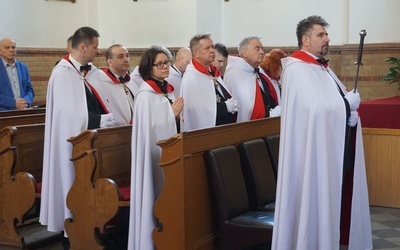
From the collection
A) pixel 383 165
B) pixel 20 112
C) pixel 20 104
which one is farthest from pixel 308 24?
pixel 20 104

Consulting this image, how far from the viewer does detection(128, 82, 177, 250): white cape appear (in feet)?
16.6

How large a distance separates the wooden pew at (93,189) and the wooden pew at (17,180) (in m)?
0.51

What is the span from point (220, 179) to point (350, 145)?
3.35ft

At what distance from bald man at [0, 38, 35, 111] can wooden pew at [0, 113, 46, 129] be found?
4.14 feet

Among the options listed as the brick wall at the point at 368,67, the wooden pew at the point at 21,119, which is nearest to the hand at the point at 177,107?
the wooden pew at the point at 21,119

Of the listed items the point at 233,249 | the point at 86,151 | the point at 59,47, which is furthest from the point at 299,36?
the point at 59,47

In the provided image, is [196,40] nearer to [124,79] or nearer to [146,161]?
[124,79]

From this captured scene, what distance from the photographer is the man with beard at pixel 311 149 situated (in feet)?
14.4

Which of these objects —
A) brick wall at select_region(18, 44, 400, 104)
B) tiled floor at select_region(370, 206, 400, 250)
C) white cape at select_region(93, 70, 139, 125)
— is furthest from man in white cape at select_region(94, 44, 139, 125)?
brick wall at select_region(18, 44, 400, 104)

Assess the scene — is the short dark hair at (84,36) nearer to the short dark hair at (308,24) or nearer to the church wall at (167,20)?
the short dark hair at (308,24)

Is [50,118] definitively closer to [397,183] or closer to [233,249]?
[233,249]

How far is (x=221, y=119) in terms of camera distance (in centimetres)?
636

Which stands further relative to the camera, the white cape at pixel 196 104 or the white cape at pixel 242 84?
the white cape at pixel 242 84

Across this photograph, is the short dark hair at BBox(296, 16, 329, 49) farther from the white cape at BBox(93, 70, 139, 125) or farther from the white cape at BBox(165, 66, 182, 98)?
the white cape at BBox(165, 66, 182, 98)
